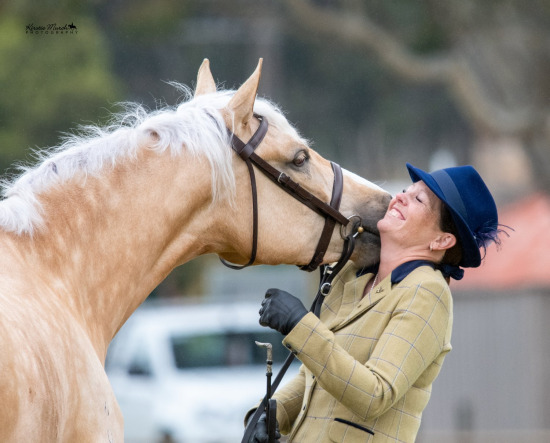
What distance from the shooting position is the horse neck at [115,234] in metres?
2.51

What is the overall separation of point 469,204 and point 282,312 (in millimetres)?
728

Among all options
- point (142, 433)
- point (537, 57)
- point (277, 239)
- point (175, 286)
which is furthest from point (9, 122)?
point (277, 239)

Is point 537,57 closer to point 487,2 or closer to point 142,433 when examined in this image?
point 487,2

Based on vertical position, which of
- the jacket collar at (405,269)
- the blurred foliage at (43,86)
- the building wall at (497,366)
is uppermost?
the blurred foliage at (43,86)

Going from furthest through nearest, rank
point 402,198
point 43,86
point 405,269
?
point 43,86 < point 402,198 < point 405,269

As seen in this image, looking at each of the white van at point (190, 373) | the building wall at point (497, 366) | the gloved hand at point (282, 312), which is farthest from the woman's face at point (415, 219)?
the building wall at point (497, 366)

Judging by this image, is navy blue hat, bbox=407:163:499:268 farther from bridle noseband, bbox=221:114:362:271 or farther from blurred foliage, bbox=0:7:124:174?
blurred foliage, bbox=0:7:124:174

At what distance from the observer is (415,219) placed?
9.47 feet

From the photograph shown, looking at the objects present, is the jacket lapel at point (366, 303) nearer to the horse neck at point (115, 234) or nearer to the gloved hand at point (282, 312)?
the gloved hand at point (282, 312)

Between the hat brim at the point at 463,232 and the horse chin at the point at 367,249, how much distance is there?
0.27 metres

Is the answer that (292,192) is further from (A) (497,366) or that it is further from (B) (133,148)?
(A) (497,366)

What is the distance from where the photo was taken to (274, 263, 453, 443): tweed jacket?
2527mm

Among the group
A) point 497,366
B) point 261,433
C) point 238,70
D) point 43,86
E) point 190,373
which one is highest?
point 238,70

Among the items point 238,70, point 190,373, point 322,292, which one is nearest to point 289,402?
point 322,292
